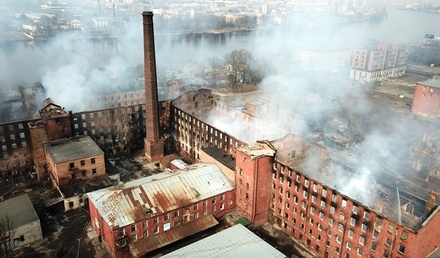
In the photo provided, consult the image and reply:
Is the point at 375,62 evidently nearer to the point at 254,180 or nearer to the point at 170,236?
the point at 254,180

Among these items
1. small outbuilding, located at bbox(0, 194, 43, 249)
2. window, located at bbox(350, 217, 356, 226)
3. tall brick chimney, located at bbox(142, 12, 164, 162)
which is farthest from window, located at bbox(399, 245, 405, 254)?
tall brick chimney, located at bbox(142, 12, 164, 162)

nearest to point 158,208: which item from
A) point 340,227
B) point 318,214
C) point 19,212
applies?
point 19,212

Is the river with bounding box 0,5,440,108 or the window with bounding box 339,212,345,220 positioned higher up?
the river with bounding box 0,5,440,108

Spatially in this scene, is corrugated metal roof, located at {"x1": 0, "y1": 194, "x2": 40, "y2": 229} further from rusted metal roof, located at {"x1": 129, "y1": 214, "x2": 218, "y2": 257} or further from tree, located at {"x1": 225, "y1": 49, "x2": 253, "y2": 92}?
tree, located at {"x1": 225, "y1": 49, "x2": 253, "y2": 92}

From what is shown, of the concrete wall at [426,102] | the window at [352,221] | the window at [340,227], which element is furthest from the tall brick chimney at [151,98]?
the concrete wall at [426,102]

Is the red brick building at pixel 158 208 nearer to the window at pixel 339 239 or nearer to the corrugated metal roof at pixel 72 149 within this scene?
the corrugated metal roof at pixel 72 149
